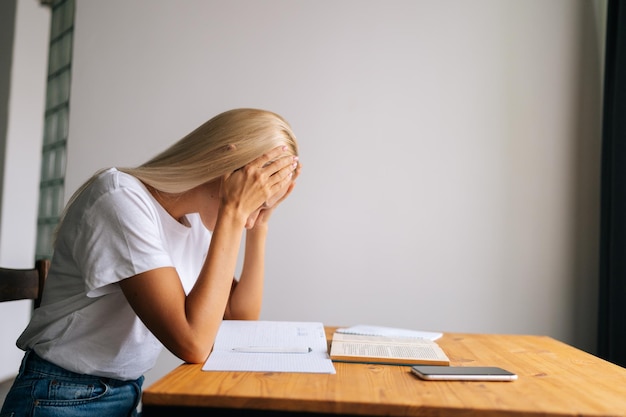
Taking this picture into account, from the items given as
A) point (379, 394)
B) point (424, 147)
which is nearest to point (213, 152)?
point (379, 394)

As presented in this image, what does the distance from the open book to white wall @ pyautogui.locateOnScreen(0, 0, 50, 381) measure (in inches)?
85.2

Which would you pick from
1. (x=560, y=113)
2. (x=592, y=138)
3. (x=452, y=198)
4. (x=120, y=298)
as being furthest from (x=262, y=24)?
(x=120, y=298)

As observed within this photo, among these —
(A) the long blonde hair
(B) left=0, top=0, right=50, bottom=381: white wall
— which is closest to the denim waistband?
(A) the long blonde hair

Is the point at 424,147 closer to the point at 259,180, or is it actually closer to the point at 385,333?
the point at 385,333

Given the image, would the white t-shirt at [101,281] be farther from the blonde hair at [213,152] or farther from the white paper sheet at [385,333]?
the white paper sheet at [385,333]

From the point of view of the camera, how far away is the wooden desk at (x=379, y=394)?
2.38 ft

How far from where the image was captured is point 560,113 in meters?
2.15

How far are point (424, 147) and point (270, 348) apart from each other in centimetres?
Result: 136

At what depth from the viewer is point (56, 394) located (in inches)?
39.3

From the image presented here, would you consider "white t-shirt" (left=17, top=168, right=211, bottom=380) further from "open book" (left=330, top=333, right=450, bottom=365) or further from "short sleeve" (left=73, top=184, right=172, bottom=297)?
"open book" (left=330, top=333, right=450, bottom=365)

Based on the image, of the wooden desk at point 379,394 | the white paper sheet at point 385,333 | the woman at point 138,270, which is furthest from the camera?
the white paper sheet at point 385,333

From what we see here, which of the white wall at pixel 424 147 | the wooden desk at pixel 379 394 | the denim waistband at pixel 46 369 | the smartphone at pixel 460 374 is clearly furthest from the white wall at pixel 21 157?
the smartphone at pixel 460 374

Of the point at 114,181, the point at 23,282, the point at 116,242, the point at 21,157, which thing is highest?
the point at 21,157

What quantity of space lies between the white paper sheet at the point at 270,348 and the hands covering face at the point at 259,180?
0.84ft
